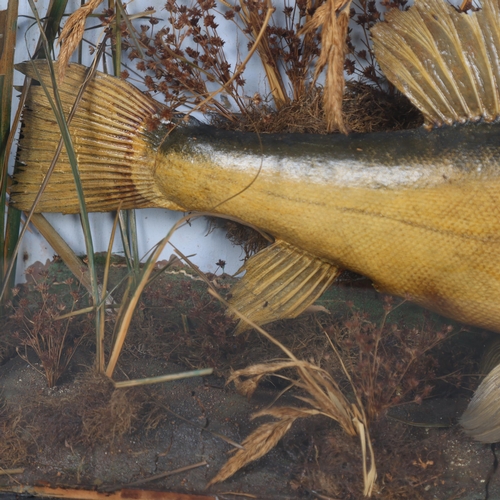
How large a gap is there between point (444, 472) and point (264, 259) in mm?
647

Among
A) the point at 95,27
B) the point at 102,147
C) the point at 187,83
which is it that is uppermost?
the point at 95,27

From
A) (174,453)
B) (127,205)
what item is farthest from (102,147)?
(174,453)

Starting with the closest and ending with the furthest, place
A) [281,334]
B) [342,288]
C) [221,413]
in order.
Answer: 1. [221,413]
2. [281,334]
3. [342,288]

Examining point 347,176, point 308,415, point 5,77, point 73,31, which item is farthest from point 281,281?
point 5,77

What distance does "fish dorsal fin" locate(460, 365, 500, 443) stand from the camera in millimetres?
1322

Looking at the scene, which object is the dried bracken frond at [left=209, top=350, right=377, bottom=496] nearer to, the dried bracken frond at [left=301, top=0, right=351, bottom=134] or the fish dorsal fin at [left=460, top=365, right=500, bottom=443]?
the fish dorsal fin at [left=460, top=365, right=500, bottom=443]

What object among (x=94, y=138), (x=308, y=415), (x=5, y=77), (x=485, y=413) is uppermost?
(x=5, y=77)

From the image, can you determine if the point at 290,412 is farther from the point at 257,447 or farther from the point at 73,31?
the point at 73,31

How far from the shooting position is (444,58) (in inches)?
58.1

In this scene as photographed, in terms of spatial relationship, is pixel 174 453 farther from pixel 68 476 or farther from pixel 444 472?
pixel 444 472

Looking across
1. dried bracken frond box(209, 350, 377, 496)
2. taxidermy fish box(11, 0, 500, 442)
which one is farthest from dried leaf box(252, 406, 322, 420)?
taxidermy fish box(11, 0, 500, 442)

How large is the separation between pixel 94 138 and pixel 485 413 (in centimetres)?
109

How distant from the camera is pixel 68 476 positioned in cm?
128

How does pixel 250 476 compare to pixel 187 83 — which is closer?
pixel 250 476
